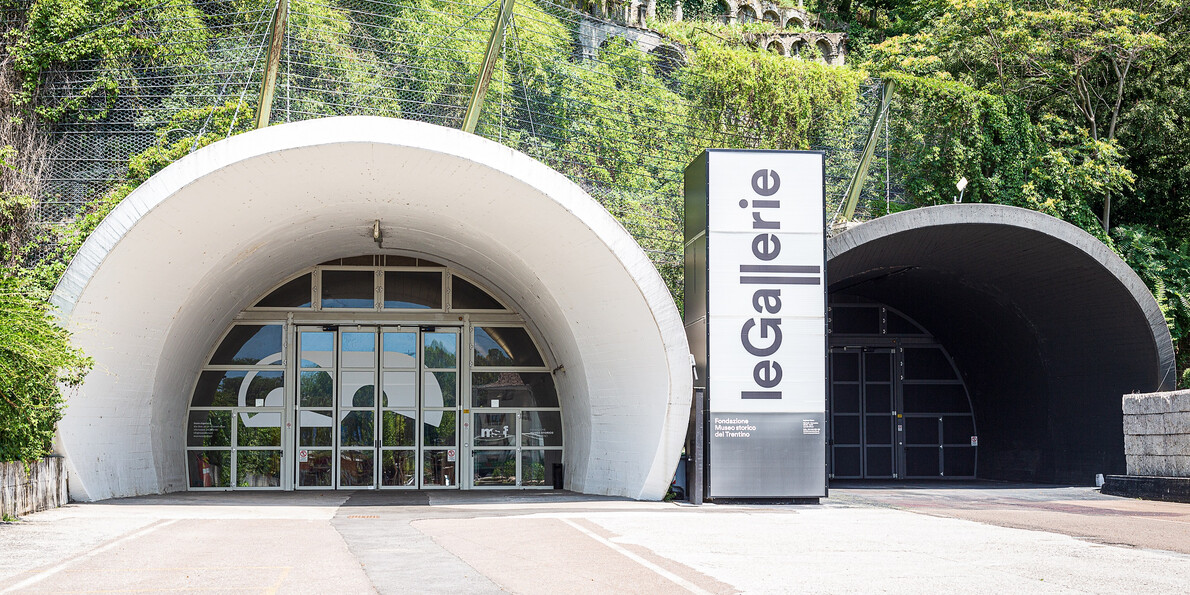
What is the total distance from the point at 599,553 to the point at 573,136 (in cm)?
1320

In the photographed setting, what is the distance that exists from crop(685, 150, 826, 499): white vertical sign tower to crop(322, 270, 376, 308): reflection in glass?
7582mm

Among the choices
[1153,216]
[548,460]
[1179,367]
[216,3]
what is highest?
[216,3]

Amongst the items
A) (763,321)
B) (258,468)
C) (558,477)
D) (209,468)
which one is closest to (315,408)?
(258,468)

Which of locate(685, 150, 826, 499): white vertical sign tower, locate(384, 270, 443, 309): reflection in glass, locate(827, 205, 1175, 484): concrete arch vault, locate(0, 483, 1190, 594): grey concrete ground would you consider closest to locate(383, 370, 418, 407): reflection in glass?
locate(384, 270, 443, 309): reflection in glass

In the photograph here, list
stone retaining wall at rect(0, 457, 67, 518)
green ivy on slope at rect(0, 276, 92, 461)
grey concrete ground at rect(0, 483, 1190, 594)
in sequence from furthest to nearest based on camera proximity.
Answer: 1. stone retaining wall at rect(0, 457, 67, 518)
2. green ivy on slope at rect(0, 276, 92, 461)
3. grey concrete ground at rect(0, 483, 1190, 594)

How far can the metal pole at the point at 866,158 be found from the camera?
18.0 metres

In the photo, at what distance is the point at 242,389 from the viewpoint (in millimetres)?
19312

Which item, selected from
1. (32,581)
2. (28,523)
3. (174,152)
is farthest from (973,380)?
(32,581)

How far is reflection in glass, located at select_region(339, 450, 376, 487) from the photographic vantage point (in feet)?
64.0

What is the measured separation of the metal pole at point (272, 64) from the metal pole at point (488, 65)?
2.88 metres

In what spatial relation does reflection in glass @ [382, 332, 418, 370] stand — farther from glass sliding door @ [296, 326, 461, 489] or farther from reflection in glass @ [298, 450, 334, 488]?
reflection in glass @ [298, 450, 334, 488]

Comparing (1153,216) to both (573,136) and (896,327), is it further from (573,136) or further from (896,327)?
(573,136)

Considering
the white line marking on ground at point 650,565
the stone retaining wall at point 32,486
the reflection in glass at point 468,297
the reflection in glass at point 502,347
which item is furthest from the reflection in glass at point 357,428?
the white line marking on ground at point 650,565

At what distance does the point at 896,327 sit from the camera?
23.7m
